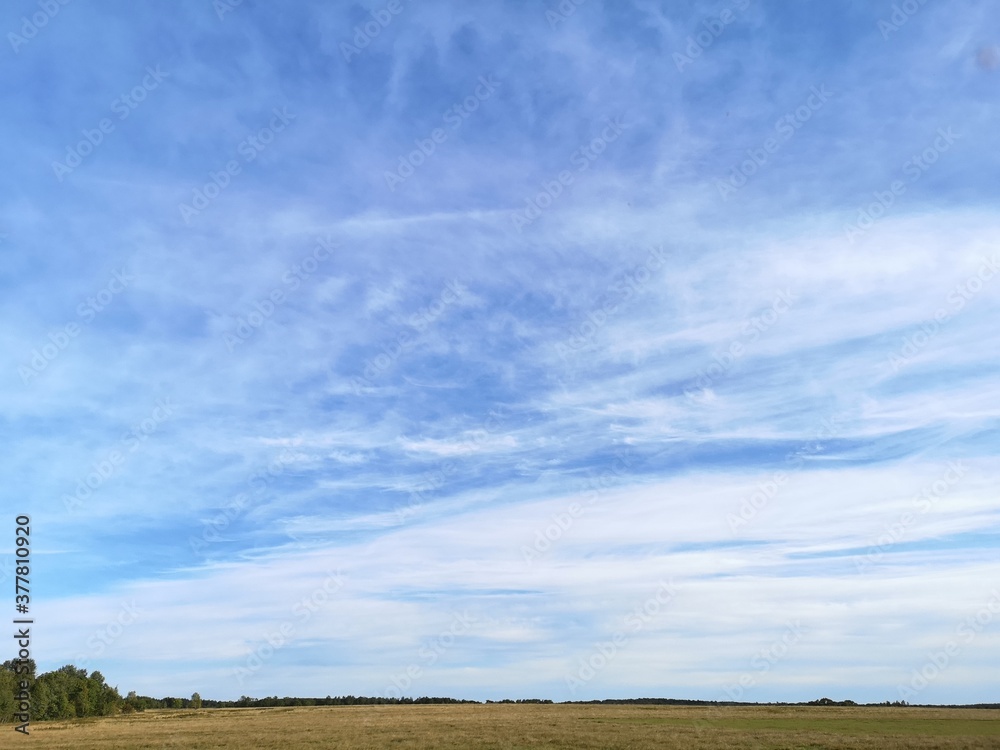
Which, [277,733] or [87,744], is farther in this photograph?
[277,733]

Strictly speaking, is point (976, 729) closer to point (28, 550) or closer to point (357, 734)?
point (357, 734)

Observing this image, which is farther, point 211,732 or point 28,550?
point 211,732

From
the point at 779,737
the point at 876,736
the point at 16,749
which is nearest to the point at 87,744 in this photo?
Answer: the point at 16,749

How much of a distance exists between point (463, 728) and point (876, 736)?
1329 inches

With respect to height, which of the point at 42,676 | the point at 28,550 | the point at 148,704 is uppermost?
the point at 28,550

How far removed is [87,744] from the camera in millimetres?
54969

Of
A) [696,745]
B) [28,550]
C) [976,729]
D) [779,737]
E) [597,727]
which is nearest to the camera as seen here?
[28,550]

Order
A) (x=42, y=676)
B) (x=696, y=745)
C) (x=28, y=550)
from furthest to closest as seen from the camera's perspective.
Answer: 1. (x=42, y=676)
2. (x=696, y=745)
3. (x=28, y=550)

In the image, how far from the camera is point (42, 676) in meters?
129

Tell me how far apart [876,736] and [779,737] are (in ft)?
23.7

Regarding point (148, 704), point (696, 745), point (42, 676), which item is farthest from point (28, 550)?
point (148, 704)

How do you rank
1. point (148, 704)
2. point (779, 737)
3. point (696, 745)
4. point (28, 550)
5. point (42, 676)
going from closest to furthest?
point (28, 550)
point (696, 745)
point (779, 737)
point (42, 676)
point (148, 704)

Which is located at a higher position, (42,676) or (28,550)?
(28,550)

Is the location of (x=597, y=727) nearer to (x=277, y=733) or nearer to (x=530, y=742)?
(x=530, y=742)
